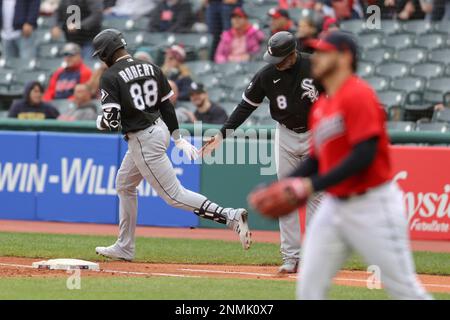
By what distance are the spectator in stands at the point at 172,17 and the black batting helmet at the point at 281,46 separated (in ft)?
29.2

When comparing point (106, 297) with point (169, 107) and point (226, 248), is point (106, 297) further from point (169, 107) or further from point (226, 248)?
point (226, 248)

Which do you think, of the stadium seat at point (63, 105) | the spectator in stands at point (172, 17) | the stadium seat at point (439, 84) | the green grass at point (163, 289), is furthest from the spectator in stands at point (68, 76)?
the green grass at point (163, 289)

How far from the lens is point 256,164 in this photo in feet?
40.9

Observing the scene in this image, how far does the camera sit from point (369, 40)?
53.7 ft

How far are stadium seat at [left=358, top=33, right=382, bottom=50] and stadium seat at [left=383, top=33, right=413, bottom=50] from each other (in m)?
0.13

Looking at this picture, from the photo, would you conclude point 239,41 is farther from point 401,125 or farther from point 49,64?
point 401,125

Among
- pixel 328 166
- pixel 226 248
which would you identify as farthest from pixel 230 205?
pixel 328 166

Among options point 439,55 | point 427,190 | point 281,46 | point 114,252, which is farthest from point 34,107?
point 281,46

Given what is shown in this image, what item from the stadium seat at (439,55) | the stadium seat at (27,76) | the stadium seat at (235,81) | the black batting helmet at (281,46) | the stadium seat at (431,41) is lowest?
the black batting helmet at (281,46)

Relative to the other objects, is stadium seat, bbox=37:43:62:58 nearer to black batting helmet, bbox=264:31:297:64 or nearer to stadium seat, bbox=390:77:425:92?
stadium seat, bbox=390:77:425:92

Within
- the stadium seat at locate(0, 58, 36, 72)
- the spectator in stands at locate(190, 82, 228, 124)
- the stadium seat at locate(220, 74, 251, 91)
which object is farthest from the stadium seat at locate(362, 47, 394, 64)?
the stadium seat at locate(0, 58, 36, 72)

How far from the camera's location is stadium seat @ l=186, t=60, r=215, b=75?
53.7 feet

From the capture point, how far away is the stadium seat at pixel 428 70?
50.3ft

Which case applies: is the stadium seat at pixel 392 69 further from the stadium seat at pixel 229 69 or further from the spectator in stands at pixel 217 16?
the spectator in stands at pixel 217 16
